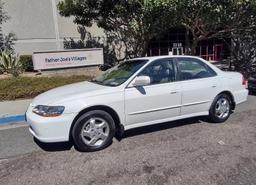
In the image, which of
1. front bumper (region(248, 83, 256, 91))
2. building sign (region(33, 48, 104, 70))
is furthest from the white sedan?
building sign (region(33, 48, 104, 70))

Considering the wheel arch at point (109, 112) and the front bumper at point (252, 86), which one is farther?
the front bumper at point (252, 86)

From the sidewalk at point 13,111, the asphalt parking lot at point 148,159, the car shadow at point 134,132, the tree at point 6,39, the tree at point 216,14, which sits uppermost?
the tree at point 216,14

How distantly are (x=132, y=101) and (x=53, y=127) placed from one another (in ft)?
4.64

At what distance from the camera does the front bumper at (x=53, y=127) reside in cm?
410

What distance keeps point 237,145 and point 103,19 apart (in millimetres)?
8853

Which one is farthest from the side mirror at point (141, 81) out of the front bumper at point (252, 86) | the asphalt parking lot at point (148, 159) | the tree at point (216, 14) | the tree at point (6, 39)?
the tree at point (6, 39)

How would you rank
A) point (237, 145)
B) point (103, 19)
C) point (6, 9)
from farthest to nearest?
point (6, 9), point (103, 19), point (237, 145)

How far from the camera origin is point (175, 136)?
4965mm

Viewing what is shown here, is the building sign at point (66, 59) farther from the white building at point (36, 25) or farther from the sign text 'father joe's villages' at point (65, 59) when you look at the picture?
the white building at point (36, 25)

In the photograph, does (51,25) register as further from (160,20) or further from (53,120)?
(53,120)

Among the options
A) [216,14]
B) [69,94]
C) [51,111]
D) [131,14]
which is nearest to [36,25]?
[131,14]

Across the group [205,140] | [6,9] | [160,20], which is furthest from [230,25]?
[6,9]

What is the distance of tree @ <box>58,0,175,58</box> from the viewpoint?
29.6ft

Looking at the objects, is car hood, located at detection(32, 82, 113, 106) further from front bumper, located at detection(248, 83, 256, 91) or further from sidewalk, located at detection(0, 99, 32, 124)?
front bumper, located at detection(248, 83, 256, 91)
